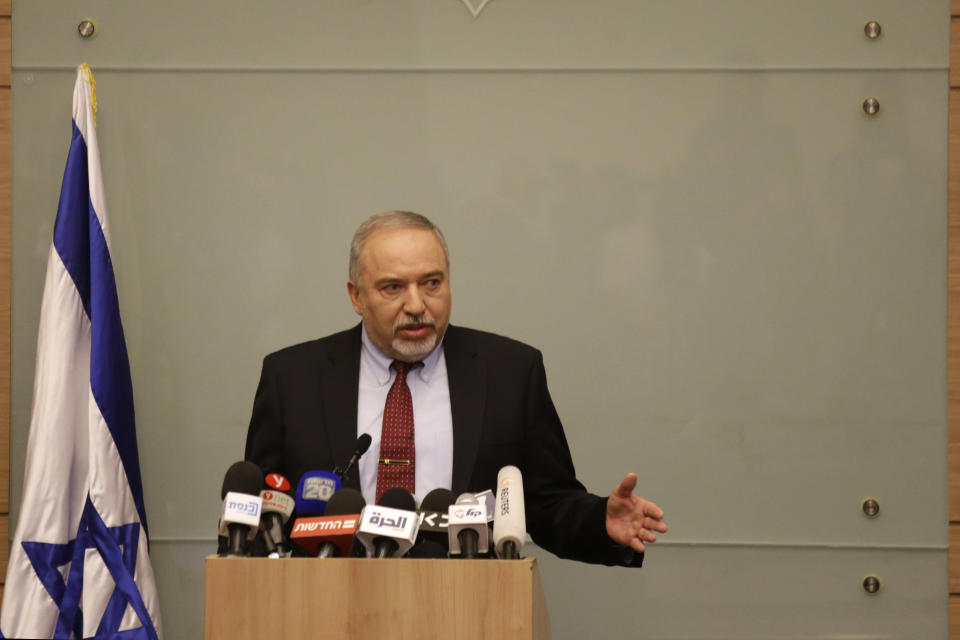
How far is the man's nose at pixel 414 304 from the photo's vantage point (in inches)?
119

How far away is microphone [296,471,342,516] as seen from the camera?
2291 millimetres

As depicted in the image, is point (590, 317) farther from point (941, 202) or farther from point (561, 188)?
Result: point (941, 202)

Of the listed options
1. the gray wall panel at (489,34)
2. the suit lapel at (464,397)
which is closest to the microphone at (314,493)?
the suit lapel at (464,397)

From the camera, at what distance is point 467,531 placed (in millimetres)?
2098

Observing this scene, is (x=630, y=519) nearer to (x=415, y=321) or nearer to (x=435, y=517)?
(x=435, y=517)

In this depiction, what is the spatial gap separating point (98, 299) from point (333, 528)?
2236 millimetres

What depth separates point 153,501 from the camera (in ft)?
14.3

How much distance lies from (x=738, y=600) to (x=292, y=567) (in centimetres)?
264

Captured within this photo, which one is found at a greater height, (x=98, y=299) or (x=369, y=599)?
(x=98, y=299)

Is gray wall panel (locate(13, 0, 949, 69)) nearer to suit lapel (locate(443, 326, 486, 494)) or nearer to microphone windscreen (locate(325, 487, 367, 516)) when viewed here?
suit lapel (locate(443, 326, 486, 494))

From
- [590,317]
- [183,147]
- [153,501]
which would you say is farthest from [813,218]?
[153,501]

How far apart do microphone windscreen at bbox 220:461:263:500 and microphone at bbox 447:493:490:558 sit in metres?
0.38

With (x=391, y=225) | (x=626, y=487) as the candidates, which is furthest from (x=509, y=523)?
(x=391, y=225)

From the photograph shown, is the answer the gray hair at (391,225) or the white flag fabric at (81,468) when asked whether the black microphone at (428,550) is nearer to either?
the gray hair at (391,225)
